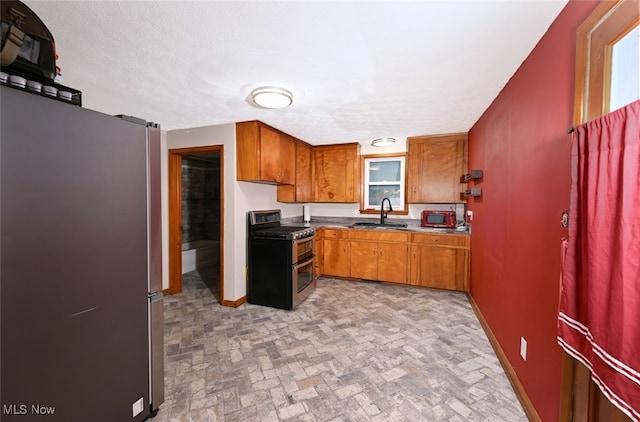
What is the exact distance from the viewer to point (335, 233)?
4234 mm

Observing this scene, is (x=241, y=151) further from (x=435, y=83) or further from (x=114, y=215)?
(x=435, y=83)

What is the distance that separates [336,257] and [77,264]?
3400mm

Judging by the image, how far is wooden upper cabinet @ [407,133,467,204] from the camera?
3736 millimetres

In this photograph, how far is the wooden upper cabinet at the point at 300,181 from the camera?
13.3 ft

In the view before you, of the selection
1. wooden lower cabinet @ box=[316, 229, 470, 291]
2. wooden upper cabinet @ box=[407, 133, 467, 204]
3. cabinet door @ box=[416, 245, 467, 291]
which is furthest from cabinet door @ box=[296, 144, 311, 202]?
cabinet door @ box=[416, 245, 467, 291]

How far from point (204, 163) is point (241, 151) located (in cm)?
320

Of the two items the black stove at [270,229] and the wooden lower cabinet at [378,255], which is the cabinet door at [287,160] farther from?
the wooden lower cabinet at [378,255]

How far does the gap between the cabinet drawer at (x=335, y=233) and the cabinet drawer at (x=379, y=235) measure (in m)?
0.11

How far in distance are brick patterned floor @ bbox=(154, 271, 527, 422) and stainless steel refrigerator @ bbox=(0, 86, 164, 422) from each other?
0.48 meters

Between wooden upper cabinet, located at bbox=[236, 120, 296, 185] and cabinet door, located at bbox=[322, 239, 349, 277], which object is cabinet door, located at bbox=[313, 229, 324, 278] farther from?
wooden upper cabinet, located at bbox=[236, 120, 296, 185]

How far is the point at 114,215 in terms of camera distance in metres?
1.33

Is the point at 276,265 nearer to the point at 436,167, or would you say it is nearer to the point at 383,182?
the point at 383,182

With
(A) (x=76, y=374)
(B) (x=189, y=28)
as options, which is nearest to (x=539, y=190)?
(B) (x=189, y=28)

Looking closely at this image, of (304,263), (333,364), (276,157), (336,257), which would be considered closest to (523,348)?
(333,364)
